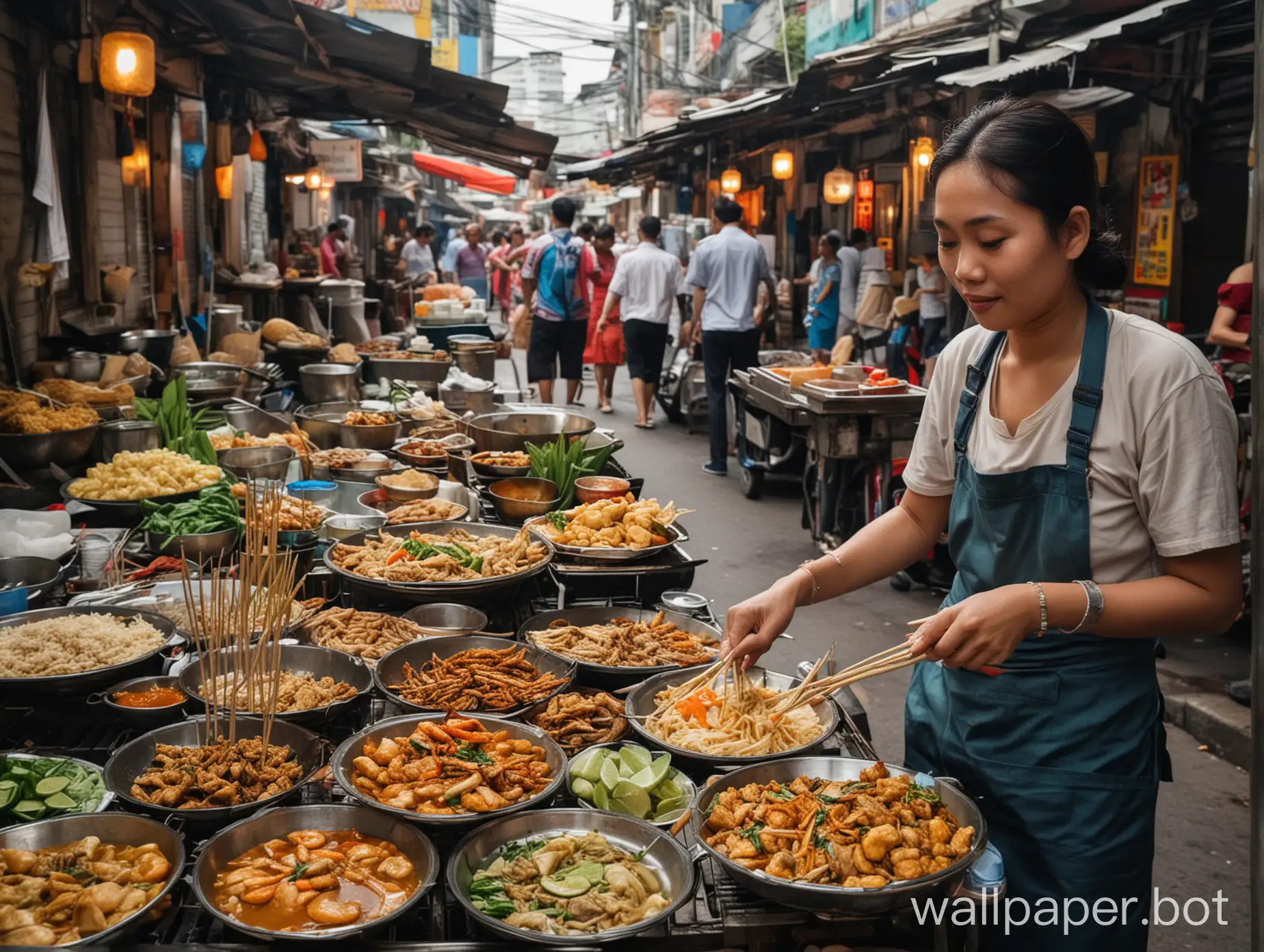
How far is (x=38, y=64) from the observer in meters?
7.80

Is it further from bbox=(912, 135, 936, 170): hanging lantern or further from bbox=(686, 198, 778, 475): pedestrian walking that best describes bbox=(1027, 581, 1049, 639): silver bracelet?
bbox=(912, 135, 936, 170): hanging lantern

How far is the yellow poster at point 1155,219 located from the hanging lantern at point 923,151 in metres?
2.72

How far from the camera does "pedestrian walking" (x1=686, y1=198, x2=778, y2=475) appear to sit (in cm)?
1135

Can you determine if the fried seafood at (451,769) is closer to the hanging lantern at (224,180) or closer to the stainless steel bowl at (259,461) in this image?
the stainless steel bowl at (259,461)

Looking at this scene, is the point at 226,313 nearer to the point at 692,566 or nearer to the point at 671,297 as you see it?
the point at 671,297

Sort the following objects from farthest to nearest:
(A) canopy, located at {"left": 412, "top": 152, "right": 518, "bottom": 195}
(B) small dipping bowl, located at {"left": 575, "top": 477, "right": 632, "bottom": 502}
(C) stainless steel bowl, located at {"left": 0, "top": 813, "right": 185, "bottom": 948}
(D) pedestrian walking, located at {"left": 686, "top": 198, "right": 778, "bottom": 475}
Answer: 1. (A) canopy, located at {"left": 412, "top": 152, "right": 518, "bottom": 195}
2. (D) pedestrian walking, located at {"left": 686, "top": 198, "right": 778, "bottom": 475}
3. (B) small dipping bowl, located at {"left": 575, "top": 477, "right": 632, "bottom": 502}
4. (C) stainless steel bowl, located at {"left": 0, "top": 813, "right": 185, "bottom": 948}

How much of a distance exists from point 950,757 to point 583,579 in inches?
79.1

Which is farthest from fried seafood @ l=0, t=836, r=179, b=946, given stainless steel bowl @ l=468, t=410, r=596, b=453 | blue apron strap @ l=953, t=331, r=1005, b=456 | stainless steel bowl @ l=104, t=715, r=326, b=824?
stainless steel bowl @ l=468, t=410, r=596, b=453

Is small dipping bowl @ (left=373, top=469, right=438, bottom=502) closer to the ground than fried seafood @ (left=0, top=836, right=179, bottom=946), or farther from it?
farther from it

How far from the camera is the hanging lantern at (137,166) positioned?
33.9ft

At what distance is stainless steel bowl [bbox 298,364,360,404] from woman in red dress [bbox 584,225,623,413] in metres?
6.28

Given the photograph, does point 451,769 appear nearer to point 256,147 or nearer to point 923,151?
point 923,151

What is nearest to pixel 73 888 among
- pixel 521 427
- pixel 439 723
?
pixel 439 723

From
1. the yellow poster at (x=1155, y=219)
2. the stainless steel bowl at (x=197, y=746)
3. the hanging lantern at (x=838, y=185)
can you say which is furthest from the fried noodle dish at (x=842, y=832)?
the hanging lantern at (x=838, y=185)
